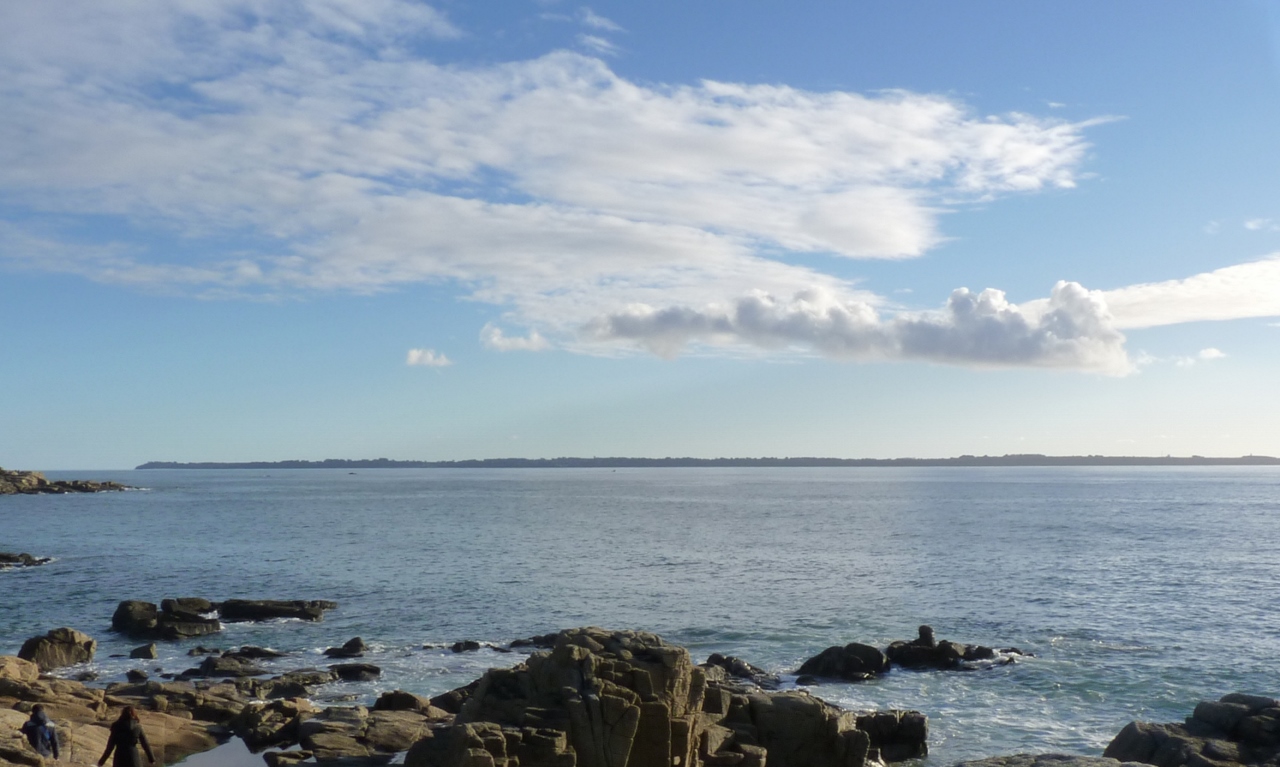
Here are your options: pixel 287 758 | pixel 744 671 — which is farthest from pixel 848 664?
pixel 287 758

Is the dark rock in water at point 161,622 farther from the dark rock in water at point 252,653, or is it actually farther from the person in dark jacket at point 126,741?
the person in dark jacket at point 126,741

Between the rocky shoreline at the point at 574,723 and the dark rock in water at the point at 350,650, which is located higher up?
the rocky shoreline at the point at 574,723

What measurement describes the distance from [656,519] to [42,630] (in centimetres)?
8700

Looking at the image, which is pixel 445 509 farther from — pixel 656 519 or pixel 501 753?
pixel 501 753

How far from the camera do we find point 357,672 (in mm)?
40219

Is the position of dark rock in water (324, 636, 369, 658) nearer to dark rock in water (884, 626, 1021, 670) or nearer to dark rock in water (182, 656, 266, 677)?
dark rock in water (182, 656, 266, 677)

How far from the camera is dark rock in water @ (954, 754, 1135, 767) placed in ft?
62.4

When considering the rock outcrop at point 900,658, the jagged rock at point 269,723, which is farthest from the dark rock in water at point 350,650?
the rock outcrop at point 900,658

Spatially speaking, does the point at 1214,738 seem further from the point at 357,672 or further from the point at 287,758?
the point at 357,672

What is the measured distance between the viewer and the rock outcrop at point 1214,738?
25484 mm

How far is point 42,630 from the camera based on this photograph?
5184cm

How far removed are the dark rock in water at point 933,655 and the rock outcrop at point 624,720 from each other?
16.9m

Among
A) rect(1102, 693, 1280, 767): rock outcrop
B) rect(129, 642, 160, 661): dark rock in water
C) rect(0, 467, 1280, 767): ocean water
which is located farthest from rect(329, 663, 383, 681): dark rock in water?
rect(1102, 693, 1280, 767): rock outcrop

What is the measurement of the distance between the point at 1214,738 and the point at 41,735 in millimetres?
30998
